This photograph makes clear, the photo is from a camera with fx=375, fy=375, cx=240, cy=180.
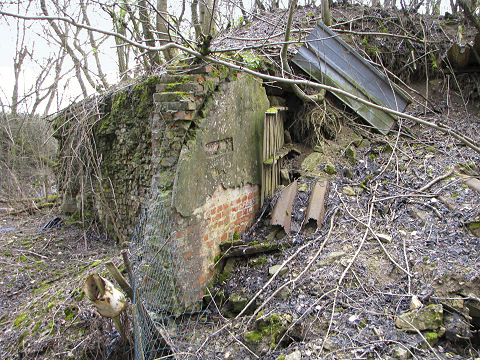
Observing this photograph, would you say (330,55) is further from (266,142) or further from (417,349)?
(417,349)

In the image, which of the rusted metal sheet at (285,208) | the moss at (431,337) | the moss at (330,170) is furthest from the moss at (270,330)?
the moss at (330,170)

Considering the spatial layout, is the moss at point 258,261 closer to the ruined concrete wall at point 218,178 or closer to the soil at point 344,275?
the soil at point 344,275

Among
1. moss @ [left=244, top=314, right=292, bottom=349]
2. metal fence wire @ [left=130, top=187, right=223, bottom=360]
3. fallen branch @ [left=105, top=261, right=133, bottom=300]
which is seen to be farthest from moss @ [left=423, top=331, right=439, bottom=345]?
fallen branch @ [left=105, top=261, right=133, bottom=300]

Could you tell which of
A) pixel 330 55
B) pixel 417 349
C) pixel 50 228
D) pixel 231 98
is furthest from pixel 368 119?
pixel 50 228

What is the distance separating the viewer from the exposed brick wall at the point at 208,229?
3.85 metres

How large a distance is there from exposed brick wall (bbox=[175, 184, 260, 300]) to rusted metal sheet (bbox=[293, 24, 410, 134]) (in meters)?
2.09

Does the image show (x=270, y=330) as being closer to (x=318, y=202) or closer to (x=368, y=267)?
(x=368, y=267)

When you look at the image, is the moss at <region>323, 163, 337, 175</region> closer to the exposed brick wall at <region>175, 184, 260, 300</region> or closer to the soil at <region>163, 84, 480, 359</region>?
the soil at <region>163, 84, 480, 359</region>

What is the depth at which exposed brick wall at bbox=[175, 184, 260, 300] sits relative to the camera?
12.6 ft

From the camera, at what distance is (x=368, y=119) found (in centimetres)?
555

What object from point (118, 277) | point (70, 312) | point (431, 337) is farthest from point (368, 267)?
point (70, 312)

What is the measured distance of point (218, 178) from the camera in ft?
13.6

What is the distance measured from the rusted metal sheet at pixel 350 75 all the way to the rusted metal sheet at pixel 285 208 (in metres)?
1.68

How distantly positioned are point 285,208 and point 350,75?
2451 mm
